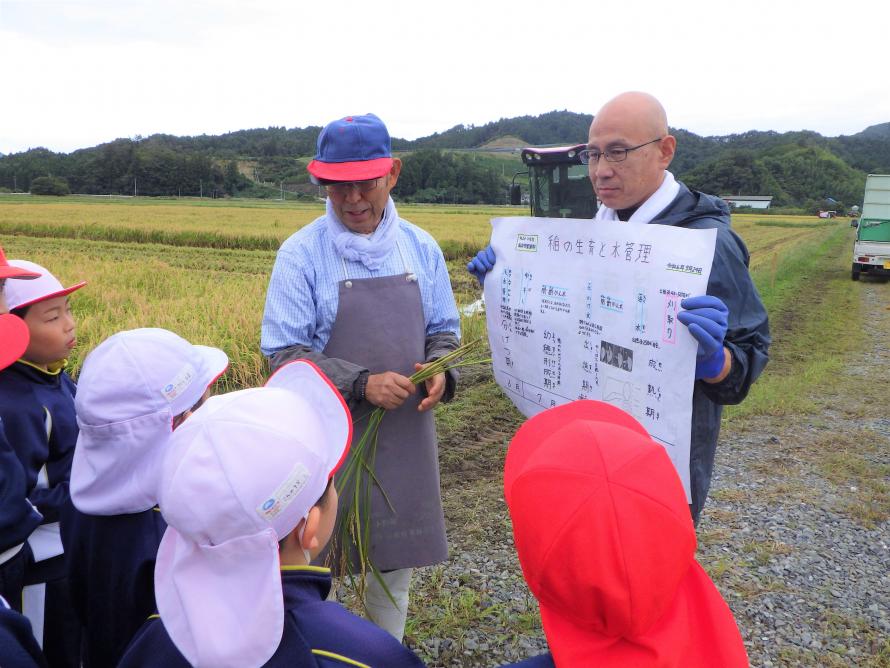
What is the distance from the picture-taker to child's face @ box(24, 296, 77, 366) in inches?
87.0

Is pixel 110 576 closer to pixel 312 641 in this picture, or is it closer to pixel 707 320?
pixel 312 641

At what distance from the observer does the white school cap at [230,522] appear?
1.04 meters

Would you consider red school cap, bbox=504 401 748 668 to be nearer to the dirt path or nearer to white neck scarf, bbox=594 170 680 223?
white neck scarf, bbox=594 170 680 223

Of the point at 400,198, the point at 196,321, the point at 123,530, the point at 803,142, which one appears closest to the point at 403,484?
the point at 123,530

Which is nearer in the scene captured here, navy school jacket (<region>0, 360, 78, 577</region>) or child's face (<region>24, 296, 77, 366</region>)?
navy school jacket (<region>0, 360, 78, 577</region>)

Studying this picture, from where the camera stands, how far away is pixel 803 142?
90.8 metres

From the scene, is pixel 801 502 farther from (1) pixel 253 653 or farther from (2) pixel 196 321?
(2) pixel 196 321

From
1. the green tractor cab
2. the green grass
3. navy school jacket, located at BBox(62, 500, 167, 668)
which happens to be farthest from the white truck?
navy school jacket, located at BBox(62, 500, 167, 668)

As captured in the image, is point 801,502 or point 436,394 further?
point 801,502

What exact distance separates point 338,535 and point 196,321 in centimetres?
560

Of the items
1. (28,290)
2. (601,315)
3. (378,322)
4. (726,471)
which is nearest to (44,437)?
(28,290)

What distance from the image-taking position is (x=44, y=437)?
6.89ft

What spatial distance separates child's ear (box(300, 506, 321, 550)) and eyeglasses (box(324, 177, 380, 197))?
1210mm

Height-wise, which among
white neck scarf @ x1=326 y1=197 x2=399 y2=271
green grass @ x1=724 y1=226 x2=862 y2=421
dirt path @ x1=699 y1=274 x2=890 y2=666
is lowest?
green grass @ x1=724 y1=226 x2=862 y2=421
